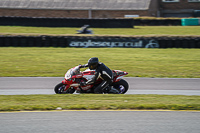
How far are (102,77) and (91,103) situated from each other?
1.85 meters

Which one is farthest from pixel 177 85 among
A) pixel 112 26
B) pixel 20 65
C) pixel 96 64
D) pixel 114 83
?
pixel 112 26

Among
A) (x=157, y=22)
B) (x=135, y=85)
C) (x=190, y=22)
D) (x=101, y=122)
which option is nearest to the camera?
(x=101, y=122)

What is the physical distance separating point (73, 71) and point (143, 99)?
2.39 meters

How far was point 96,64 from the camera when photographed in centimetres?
964

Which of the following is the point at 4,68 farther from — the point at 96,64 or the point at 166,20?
the point at 166,20

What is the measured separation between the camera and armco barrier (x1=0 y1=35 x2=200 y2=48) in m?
21.3

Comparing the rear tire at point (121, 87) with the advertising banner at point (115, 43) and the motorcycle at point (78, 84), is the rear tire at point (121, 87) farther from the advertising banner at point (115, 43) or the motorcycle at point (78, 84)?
the advertising banner at point (115, 43)

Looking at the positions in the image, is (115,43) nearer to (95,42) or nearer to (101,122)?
(95,42)

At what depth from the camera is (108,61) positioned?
56.5ft

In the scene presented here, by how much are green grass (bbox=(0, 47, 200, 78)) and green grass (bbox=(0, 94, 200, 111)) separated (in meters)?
4.91

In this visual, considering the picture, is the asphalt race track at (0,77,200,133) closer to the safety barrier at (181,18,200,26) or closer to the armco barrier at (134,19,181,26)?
the armco barrier at (134,19,181,26)

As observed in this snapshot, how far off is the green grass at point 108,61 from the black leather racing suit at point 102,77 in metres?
4.01

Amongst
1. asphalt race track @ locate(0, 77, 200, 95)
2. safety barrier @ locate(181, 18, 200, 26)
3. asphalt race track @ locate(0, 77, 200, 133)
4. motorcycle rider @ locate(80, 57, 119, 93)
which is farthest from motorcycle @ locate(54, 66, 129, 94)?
safety barrier @ locate(181, 18, 200, 26)

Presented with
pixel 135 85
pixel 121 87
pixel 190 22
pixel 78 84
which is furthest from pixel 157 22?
pixel 78 84
